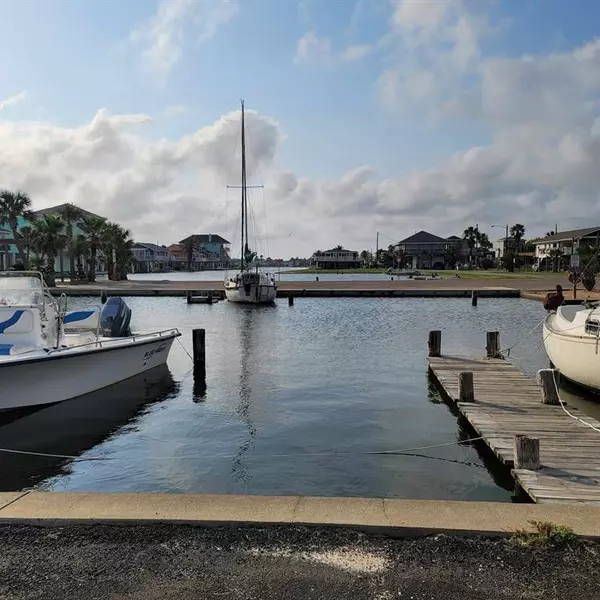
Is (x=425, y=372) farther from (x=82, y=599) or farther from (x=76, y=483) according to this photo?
(x=82, y=599)

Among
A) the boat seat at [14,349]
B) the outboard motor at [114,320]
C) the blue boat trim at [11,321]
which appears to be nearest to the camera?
the boat seat at [14,349]

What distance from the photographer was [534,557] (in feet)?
16.2

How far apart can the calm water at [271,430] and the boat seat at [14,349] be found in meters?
1.49

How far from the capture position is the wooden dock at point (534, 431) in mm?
7648

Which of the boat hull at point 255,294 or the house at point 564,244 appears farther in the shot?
the house at point 564,244

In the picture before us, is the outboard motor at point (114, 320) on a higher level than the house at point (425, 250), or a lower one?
lower

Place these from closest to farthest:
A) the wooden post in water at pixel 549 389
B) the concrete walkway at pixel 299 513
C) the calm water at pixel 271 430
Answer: the concrete walkway at pixel 299 513
the calm water at pixel 271 430
the wooden post in water at pixel 549 389

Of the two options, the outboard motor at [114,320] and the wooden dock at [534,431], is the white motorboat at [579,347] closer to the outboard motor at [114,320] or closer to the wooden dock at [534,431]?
the wooden dock at [534,431]

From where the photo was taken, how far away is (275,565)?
482 centimetres

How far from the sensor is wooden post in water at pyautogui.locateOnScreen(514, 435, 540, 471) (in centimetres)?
823

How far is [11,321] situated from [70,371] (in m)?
1.81

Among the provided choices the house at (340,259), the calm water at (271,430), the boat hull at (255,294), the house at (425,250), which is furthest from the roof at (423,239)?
the calm water at (271,430)

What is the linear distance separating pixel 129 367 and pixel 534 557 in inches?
545

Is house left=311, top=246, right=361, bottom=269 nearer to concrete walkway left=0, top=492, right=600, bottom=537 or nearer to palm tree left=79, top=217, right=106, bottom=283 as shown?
palm tree left=79, top=217, right=106, bottom=283
